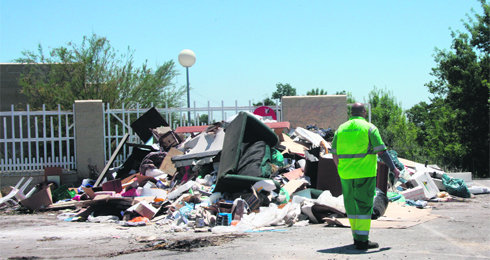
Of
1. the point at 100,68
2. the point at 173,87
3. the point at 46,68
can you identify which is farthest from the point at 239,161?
the point at 46,68

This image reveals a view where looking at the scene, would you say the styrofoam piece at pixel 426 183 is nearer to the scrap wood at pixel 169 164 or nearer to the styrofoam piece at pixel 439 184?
the styrofoam piece at pixel 439 184

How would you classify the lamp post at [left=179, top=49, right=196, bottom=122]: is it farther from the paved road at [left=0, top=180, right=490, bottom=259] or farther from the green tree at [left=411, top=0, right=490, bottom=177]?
the green tree at [left=411, top=0, right=490, bottom=177]

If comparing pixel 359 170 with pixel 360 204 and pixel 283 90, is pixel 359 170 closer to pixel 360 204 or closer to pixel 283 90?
pixel 360 204

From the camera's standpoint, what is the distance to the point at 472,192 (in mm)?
10414

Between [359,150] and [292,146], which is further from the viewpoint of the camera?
[292,146]

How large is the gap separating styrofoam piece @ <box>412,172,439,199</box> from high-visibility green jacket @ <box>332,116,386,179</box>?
4498mm

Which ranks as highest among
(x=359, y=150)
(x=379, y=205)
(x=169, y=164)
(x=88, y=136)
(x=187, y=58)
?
(x=187, y=58)

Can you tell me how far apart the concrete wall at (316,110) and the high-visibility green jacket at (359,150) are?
6.74 m

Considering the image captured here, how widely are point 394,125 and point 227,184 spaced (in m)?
28.1

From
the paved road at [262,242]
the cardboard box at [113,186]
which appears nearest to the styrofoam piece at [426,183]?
the paved road at [262,242]

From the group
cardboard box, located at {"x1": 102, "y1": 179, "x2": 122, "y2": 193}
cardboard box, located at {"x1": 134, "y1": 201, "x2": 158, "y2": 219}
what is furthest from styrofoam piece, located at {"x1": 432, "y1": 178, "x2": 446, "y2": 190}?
cardboard box, located at {"x1": 102, "y1": 179, "x2": 122, "y2": 193}

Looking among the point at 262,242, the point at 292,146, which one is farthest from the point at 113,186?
the point at 262,242

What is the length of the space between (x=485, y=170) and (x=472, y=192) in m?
12.1

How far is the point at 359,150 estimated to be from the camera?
5.45 meters
